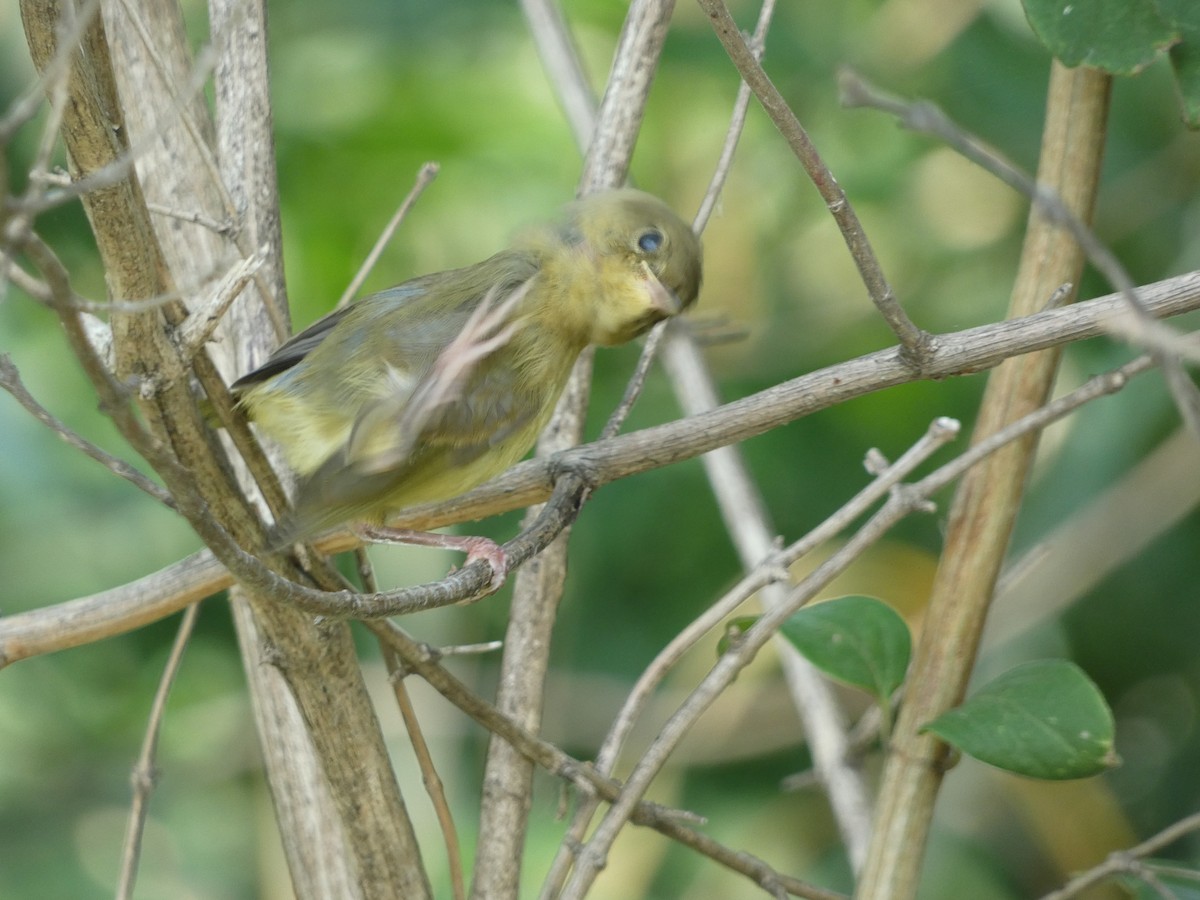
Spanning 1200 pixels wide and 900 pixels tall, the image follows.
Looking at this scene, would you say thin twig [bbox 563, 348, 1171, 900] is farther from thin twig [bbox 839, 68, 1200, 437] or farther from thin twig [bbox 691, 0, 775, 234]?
thin twig [bbox 839, 68, 1200, 437]

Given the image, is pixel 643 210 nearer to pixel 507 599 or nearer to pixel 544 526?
pixel 544 526

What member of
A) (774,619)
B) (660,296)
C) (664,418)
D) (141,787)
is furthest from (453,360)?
(664,418)

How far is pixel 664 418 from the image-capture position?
11.0 ft

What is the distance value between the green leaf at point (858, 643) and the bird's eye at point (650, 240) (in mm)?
718

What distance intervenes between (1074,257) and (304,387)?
1.17 metres

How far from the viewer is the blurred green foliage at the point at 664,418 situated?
3.15m

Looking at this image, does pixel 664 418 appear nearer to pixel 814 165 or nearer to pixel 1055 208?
pixel 814 165

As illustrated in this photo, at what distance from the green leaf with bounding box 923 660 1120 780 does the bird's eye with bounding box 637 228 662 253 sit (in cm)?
96

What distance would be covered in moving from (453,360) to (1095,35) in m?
0.98

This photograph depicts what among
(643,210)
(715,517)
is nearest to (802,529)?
(715,517)

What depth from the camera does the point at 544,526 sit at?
5.90ft

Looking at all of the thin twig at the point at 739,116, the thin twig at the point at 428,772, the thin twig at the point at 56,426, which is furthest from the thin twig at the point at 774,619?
the thin twig at the point at 56,426

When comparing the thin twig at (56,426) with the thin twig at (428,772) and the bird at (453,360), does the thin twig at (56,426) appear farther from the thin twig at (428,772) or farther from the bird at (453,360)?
the thin twig at (428,772)

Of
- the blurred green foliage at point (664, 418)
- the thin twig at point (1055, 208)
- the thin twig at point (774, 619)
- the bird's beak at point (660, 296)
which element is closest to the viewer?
the thin twig at point (1055, 208)
